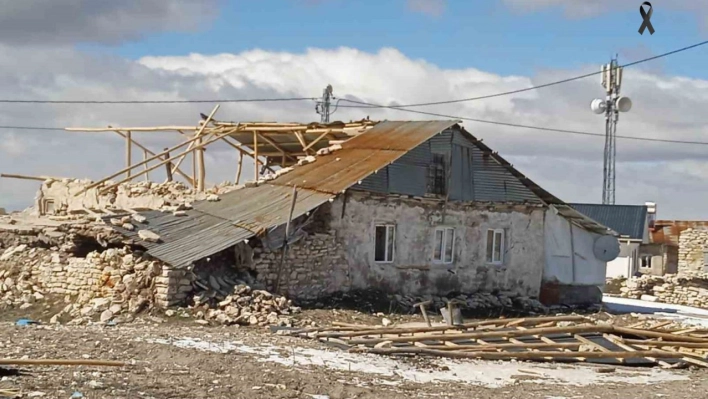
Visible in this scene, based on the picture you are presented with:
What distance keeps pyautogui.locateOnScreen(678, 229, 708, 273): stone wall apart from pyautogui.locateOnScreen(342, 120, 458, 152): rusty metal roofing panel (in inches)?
877

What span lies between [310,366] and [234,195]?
1116 centimetres

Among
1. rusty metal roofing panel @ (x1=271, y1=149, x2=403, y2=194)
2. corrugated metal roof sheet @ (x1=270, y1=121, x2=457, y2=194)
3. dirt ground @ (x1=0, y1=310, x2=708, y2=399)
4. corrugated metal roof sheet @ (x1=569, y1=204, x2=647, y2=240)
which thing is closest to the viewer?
dirt ground @ (x1=0, y1=310, x2=708, y2=399)

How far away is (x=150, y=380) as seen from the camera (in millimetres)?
11047

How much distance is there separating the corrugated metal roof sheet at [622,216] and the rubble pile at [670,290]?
10.2 m

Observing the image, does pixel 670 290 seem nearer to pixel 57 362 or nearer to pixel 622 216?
pixel 622 216

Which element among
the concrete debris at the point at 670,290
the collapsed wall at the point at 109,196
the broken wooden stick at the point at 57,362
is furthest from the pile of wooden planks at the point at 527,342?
the concrete debris at the point at 670,290

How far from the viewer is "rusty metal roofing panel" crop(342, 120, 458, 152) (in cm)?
2347

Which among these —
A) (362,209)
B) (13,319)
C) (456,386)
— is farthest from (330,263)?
(456,386)

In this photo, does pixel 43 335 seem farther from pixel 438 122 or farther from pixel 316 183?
pixel 438 122

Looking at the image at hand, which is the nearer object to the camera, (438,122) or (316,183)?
(316,183)

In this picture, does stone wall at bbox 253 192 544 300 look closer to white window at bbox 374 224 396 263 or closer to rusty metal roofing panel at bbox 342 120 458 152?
white window at bbox 374 224 396 263

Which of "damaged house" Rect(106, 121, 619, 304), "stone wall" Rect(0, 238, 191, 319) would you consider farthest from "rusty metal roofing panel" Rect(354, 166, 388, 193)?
"stone wall" Rect(0, 238, 191, 319)

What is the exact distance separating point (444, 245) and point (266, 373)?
12057mm

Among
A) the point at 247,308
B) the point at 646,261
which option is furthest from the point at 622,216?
the point at 247,308
